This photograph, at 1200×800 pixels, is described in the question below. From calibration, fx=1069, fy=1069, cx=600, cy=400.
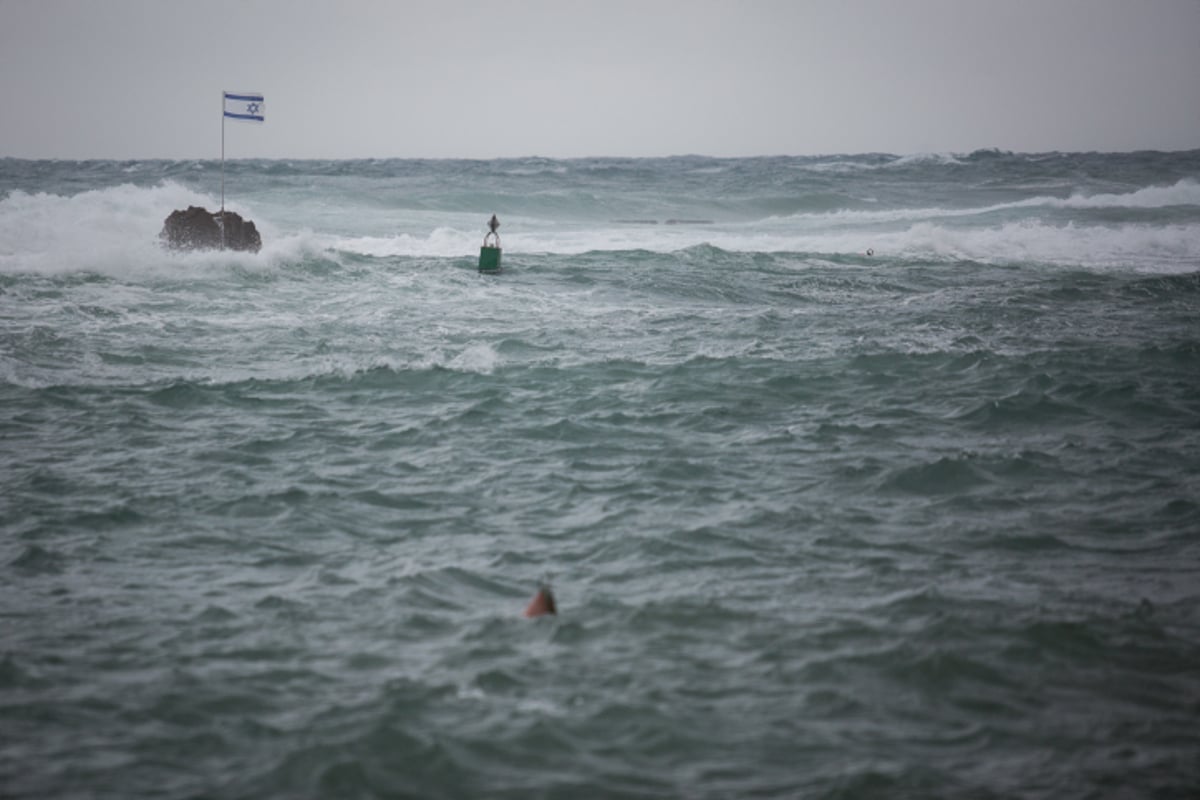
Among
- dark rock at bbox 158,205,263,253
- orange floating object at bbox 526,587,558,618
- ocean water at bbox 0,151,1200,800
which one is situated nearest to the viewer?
ocean water at bbox 0,151,1200,800

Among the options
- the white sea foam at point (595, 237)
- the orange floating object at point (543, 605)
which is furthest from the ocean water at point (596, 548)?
the white sea foam at point (595, 237)

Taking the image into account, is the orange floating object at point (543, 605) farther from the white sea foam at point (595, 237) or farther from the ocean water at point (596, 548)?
the white sea foam at point (595, 237)

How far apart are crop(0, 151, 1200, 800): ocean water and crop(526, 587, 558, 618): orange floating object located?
10cm

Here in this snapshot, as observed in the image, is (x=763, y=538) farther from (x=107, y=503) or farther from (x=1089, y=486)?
(x=107, y=503)

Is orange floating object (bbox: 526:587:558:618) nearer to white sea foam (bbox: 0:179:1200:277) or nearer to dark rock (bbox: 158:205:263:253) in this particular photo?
white sea foam (bbox: 0:179:1200:277)

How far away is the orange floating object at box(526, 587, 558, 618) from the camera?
6629 mm

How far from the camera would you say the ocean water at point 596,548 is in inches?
205

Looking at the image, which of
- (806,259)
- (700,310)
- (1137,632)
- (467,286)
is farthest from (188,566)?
(806,259)

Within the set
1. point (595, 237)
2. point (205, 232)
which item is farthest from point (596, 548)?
point (595, 237)

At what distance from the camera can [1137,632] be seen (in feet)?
21.0

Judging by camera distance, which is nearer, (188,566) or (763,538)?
(188,566)

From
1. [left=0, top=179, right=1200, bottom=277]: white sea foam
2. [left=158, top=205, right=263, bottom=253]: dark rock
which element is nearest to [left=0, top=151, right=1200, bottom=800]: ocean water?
[left=0, top=179, right=1200, bottom=277]: white sea foam

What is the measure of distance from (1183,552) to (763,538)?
118 inches

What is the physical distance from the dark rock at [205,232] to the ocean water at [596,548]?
3.64 m
